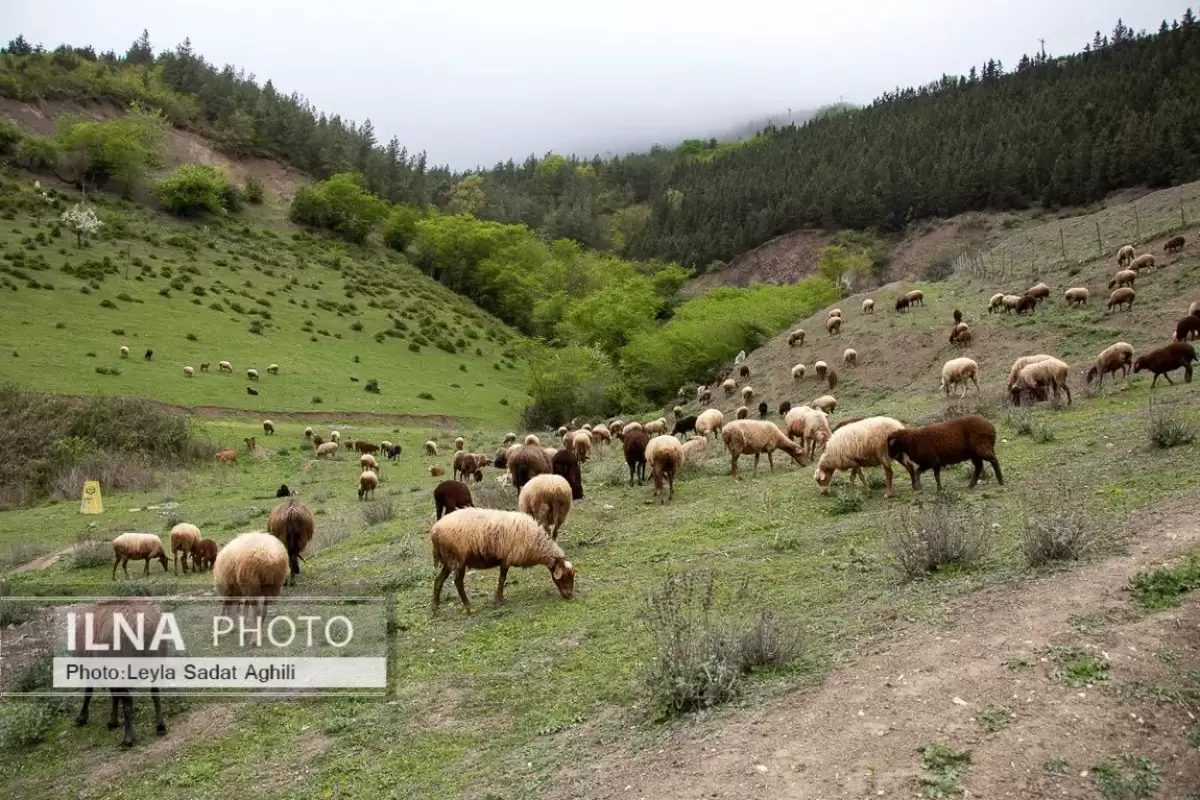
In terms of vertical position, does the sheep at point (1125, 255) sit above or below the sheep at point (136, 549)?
above

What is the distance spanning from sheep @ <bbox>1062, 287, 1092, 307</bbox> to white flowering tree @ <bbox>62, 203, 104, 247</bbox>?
68.6 metres

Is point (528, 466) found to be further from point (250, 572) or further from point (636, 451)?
point (250, 572)

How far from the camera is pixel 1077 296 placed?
3023 centimetres

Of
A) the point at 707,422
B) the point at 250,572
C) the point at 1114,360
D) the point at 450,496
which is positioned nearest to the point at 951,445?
the point at 450,496

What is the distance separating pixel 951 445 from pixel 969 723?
762cm

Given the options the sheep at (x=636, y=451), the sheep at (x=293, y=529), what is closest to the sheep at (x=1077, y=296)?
the sheep at (x=636, y=451)

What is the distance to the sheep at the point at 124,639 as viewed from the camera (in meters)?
7.89

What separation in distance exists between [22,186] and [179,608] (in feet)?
260

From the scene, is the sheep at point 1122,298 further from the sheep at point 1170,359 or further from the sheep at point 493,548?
the sheep at point 493,548

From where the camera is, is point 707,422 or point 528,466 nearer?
point 528,466

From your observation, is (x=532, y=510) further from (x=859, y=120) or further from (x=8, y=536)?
(x=859, y=120)

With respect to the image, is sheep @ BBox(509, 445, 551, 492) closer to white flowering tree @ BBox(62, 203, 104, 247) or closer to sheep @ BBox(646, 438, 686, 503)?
sheep @ BBox(646, 438, 686, 503)

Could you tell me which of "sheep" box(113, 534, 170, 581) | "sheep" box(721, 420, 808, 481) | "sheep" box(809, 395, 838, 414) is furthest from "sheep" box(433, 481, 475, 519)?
"sheep" box(809, 395, 838, 414)

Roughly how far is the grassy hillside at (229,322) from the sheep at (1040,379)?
34.1 meters
